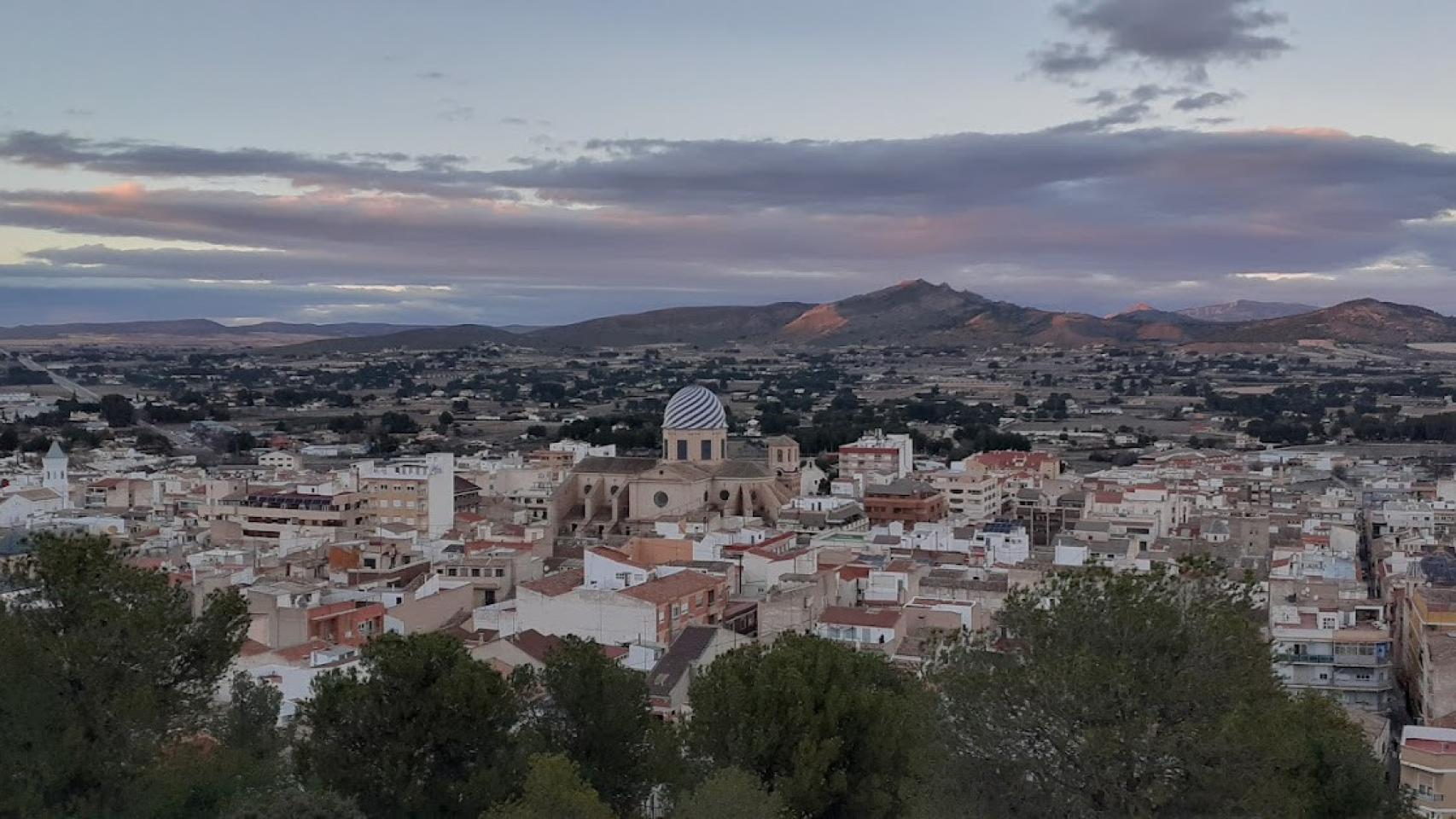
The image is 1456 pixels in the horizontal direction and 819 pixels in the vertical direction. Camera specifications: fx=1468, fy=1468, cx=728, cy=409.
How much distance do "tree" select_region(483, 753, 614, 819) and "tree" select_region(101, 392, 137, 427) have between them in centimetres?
7657

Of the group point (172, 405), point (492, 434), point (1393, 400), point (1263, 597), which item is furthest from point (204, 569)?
point (1393, 400)

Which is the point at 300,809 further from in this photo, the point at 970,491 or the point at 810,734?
the point at 970,491

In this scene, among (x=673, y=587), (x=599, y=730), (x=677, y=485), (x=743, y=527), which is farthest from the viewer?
(x=677, y=485)

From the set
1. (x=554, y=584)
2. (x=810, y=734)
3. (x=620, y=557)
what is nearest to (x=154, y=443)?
(x=620, y=557)

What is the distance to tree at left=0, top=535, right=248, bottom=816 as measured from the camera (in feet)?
45.9

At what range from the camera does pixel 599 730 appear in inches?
632

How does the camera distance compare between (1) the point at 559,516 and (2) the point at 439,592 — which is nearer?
(2) the point at 439,592

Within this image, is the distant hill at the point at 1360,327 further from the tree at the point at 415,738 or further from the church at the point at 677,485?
the tree at the point at 415,738

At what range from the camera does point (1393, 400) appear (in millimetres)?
103125

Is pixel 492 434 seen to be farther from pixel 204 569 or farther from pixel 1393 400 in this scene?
pixel 1393 400

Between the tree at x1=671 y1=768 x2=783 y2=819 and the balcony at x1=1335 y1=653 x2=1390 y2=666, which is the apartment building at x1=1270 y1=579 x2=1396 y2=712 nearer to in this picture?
the balcony at x1=1335 y1=653 x2=1390 y2=666

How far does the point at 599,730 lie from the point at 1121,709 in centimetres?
643

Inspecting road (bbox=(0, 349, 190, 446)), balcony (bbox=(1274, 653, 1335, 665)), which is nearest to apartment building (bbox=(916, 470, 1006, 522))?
balcony (bbox=(1274, 653, 1335, 665))

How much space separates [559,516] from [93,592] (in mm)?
27800
